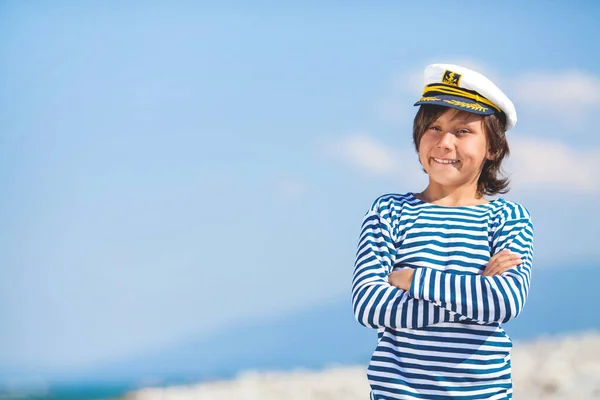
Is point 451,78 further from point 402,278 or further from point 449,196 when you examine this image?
point 402,278

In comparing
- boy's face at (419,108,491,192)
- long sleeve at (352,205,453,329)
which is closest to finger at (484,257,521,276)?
long sleeve at (352,205,453,329)

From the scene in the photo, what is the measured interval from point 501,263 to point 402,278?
234mm

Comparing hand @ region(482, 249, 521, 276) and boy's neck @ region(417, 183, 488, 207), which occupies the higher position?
boy's neck @ region(417, 183, 488, 207)

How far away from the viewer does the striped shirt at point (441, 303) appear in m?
1.99

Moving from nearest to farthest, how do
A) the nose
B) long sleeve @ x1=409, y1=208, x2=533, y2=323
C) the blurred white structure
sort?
long sleeve @ x1=409, y1=208, x2=533, y2=323 → the nose → the blurred white structure

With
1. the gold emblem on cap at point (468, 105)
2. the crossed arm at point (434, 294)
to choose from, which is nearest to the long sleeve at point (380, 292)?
the crossed arm at point (434, 294)

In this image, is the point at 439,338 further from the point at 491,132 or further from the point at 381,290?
the point at 491,132

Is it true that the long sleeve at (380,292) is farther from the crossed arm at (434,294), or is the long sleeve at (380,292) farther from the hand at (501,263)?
the hand at (501,263)

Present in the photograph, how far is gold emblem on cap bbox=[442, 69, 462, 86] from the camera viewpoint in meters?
2.25

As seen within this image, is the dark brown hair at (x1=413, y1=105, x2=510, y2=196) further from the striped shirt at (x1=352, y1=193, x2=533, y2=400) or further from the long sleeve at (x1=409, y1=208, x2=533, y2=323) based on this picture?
the long sleeve at (x1=409, y1=208, x2=533, y2=323)

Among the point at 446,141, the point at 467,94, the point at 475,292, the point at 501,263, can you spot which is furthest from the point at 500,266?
the point at 467,94

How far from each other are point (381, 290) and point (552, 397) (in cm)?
292

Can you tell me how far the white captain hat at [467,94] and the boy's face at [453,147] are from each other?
0.03m

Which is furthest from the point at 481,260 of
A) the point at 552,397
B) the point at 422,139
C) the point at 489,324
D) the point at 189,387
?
the point at 189,387
